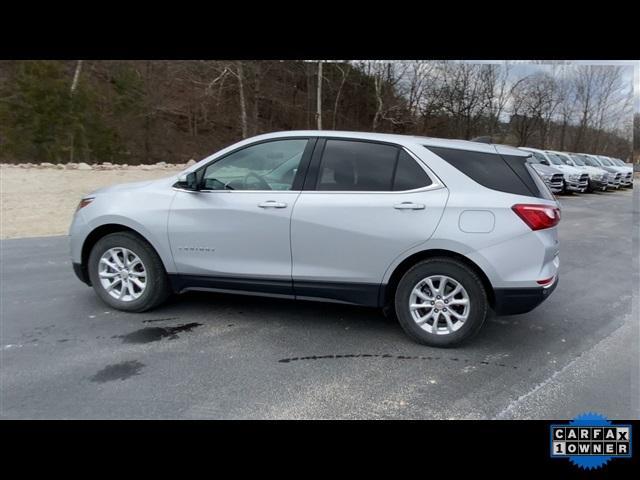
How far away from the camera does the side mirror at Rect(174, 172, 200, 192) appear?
4062 mm

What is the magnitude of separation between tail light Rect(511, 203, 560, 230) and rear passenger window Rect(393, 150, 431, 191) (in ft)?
2.41

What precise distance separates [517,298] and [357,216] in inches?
56.5

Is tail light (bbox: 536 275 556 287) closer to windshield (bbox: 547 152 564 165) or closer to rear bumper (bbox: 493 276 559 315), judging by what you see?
rear bumper (bbox: 493 276 559 315)

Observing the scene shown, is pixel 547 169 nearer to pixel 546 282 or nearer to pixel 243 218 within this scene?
pixel 546 282

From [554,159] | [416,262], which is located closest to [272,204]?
[416,262]

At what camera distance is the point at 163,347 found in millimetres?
3639

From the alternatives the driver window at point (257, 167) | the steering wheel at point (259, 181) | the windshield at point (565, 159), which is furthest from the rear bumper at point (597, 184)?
the steering wheel at point (259, 181)

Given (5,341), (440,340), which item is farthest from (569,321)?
(5,341)

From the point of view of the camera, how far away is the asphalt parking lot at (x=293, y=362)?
2850mm

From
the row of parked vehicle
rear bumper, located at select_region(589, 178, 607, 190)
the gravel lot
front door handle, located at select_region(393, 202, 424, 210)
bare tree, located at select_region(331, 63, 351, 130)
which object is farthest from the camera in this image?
bare tree, located at select_region(331, 63, 351, 130)

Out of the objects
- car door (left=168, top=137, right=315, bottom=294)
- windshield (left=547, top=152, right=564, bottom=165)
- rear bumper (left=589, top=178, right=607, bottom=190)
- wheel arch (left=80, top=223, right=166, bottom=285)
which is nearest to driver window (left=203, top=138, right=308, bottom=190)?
car door (left=168, top=137, right=315, bottom=294)

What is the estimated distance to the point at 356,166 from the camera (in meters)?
3.83

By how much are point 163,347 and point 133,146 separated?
70.7 ft

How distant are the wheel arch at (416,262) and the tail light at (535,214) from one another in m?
0.52
